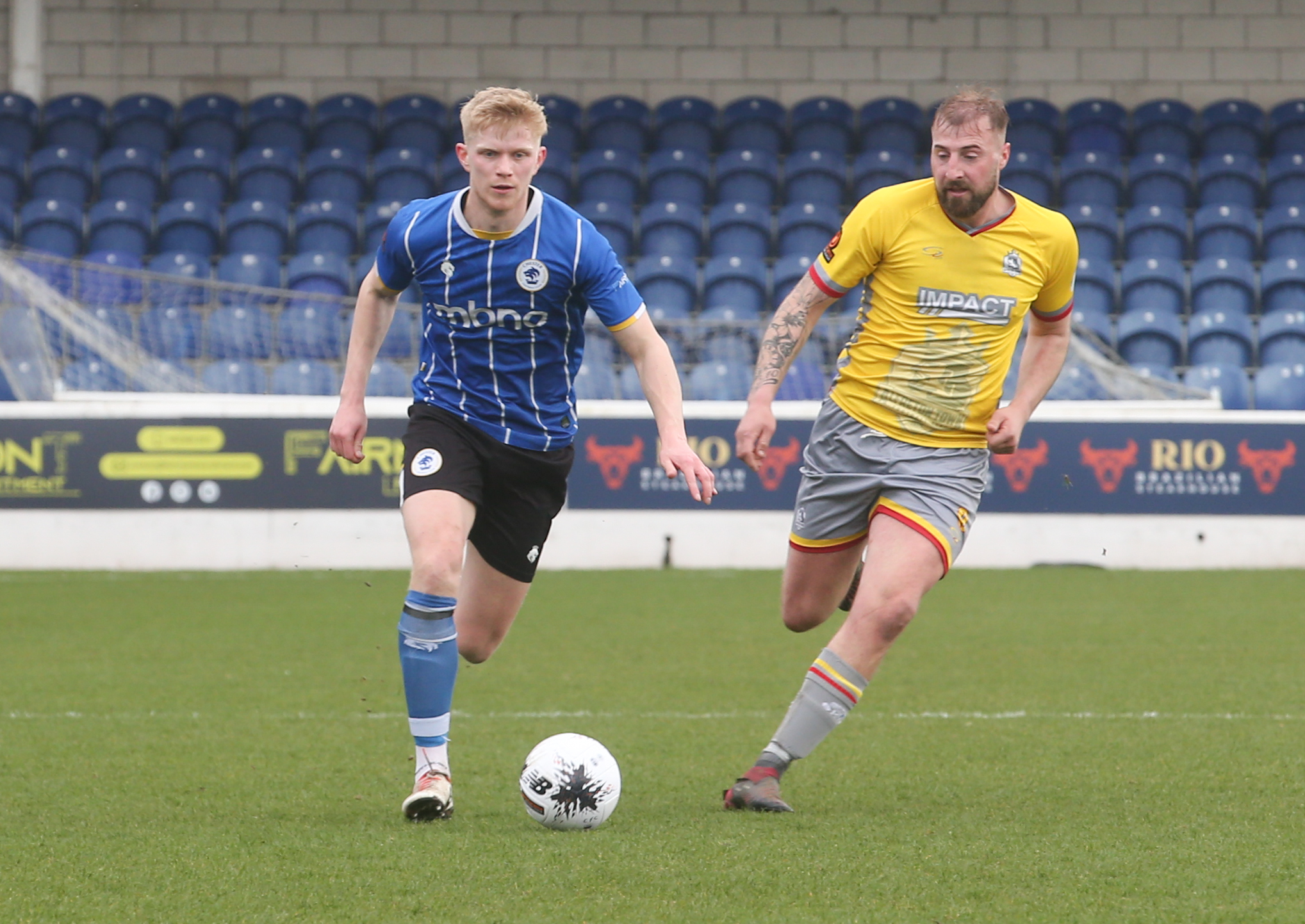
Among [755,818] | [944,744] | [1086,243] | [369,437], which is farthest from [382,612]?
[1086,243]

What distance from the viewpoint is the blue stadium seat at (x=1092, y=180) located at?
17.7 m

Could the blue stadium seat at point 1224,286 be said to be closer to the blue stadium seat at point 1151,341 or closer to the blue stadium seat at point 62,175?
the blue stadium seat at point 1151,341

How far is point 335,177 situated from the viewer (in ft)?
58.4

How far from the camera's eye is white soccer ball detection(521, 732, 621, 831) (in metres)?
4.12

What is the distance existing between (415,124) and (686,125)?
3.11m

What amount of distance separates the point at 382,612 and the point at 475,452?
5.99m

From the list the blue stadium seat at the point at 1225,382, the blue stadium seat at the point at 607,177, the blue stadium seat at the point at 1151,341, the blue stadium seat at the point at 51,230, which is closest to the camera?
the blue stadium seat at the point at 1225,382

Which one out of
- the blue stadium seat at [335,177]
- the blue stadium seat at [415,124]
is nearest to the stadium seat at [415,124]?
the blue stadium seat at [415,124]

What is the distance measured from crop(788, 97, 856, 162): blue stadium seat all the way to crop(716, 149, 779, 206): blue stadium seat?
2.01 ft

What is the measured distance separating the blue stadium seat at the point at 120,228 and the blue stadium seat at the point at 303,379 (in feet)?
13.3

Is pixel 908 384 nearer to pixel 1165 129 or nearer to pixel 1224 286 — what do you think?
pixel 1224 286

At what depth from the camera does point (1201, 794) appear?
4.65 meters

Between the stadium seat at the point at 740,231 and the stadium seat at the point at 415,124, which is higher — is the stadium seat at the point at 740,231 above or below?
below

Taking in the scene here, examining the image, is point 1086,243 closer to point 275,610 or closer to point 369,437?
point 369,437
